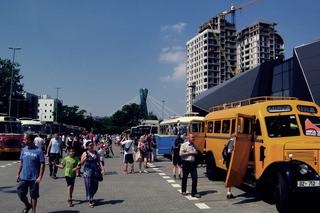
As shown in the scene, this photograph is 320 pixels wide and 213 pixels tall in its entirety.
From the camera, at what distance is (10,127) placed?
27.1 m

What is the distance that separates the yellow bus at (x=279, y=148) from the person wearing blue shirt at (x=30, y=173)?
4.92m

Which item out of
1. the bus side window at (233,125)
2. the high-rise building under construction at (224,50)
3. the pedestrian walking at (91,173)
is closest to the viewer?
the pedestrian walking at (91,173)

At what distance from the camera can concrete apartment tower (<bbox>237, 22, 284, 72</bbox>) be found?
16000 centimetres

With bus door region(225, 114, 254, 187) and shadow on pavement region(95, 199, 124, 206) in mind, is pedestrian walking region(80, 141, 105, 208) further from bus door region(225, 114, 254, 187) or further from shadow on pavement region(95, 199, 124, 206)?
bus door region(225, 114, 254, 187)

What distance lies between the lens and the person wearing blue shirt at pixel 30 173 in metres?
8.20

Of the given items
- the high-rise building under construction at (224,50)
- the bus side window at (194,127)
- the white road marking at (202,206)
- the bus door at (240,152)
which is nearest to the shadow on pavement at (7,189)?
the white road marking at (202,206)

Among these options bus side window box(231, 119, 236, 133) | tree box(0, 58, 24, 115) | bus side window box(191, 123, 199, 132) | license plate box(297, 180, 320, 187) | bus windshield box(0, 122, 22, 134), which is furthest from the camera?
tree box(0, 58, 24, 115)

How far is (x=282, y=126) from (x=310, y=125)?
720mm

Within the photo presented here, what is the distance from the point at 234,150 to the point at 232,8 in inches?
6228

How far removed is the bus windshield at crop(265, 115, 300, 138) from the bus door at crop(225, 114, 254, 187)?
740mm

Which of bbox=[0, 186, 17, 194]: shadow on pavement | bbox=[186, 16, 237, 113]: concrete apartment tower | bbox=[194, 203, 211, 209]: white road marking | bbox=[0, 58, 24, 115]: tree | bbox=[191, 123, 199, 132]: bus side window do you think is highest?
bbox=[186, 16, 237, 113]: concrete apartment tower

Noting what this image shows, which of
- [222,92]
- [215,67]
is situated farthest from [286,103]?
[215,67]

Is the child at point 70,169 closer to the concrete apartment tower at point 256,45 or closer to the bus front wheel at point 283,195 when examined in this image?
the bus front wheel at point 283,195

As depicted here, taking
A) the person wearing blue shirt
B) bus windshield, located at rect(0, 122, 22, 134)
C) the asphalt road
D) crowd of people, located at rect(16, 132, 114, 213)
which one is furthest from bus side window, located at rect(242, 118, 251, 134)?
bus windshield, located at rect(0, 122, 22, 134)
